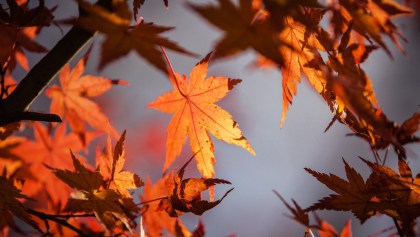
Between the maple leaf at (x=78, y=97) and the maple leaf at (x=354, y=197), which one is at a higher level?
the maple leaf at (x=78, y=97)

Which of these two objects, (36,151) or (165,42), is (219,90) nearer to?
(165,42)

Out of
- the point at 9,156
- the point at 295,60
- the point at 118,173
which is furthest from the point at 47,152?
→ the point at 295,60

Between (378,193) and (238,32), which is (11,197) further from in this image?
(378,193)

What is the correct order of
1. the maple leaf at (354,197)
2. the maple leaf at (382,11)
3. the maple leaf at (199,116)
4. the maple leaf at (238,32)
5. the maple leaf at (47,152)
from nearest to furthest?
the maple leaf at (238,32)
the maple leaf at (382,11)
the maple leaf at (354,197)
the maple leaf at (199,116)
the maple leaf at (47,152)

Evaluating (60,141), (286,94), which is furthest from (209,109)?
(60,141)

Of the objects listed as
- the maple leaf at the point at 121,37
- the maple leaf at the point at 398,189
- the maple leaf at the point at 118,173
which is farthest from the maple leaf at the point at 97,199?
the maple leaf at the point at 398,189

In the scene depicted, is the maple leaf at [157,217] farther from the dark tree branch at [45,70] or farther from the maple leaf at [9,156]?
the maple leaf at [9,156]

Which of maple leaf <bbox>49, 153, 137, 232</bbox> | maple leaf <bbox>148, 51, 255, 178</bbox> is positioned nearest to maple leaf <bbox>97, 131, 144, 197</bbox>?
maple leaf <bbox>49, 153, 137, 232</bbox>

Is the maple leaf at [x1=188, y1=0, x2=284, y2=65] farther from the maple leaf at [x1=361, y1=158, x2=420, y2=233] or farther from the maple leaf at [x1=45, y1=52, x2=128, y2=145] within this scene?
the maple leaf at [x1=45, y1=52, x2=128, y2=145]
